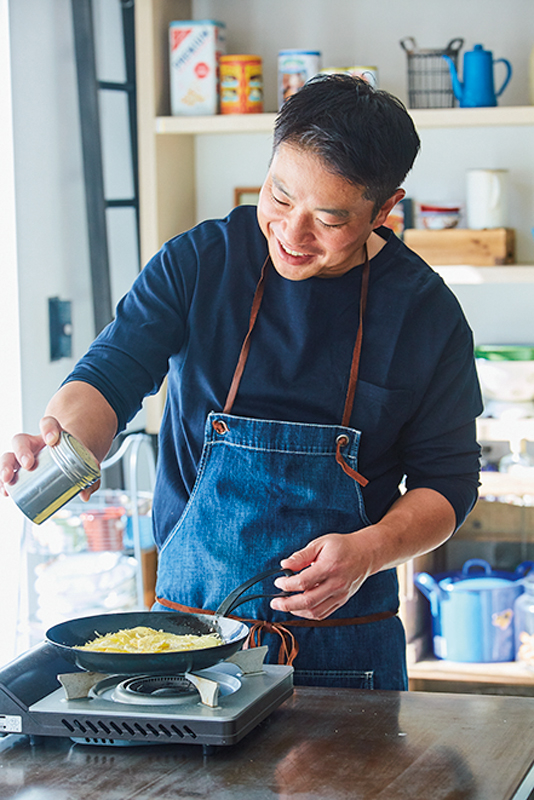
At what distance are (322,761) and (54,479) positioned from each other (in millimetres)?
418

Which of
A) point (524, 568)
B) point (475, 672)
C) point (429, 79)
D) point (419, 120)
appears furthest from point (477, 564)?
point (429, 79)

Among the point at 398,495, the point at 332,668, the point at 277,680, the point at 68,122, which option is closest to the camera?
the point at 277,680

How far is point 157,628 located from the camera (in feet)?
3.78

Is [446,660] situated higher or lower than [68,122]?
lower

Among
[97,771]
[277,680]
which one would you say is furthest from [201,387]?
[97,771]

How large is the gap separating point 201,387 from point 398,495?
0.33 metres

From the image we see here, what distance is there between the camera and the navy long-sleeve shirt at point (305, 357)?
4.43ft

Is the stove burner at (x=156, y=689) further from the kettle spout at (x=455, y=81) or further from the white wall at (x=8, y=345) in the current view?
the kettle spout at (x=455, y=81)

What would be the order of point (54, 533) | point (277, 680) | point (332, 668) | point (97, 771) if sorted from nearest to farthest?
point (97, 771) < point (277, 680) < point (332, 668) < point (54, 533)

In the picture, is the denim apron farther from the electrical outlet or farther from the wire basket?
the wire basket

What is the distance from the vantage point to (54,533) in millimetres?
2398

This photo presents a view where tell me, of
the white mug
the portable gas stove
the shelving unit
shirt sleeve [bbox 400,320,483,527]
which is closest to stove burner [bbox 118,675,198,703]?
the portable gas stove

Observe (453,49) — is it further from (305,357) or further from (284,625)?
(284,625)

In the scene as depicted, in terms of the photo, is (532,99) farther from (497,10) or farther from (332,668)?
(332,668)
